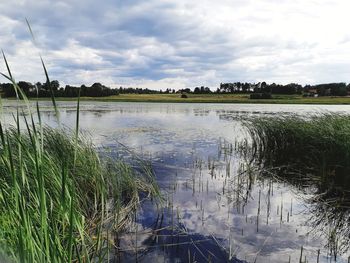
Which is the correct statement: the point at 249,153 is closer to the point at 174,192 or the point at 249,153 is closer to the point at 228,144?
the point at 228,144

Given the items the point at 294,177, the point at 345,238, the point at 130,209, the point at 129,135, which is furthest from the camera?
the point at 129,135

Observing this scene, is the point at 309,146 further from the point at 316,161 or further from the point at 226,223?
the point at 226,223

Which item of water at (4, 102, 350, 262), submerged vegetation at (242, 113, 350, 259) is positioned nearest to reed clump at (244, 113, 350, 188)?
submerged vegetation at (242, 113, 350, 259)

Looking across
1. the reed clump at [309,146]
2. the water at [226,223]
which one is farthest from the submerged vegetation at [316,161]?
the water at [226,223]

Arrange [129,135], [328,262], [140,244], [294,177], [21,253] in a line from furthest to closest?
[129,135] < [294,177] < [140,244] < [328,262] < [21,253]

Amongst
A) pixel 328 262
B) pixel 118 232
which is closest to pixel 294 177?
pixel 328 262

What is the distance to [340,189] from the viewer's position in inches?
327

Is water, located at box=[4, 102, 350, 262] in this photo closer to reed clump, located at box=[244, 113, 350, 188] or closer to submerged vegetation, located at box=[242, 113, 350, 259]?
submerged vegetation, located at box=[242, 113, 350, 259]

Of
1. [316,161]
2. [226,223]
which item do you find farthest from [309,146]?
[226,223]

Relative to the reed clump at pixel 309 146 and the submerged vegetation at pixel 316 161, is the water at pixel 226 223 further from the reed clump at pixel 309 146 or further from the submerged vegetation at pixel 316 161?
the reed clump at pixel 309 146

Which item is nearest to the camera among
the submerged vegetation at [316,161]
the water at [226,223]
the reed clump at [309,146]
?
the water at [226,223]

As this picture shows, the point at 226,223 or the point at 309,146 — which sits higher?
the point at 309,146

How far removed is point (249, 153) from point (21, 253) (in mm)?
12868

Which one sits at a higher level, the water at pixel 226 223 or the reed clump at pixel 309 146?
the reed clump at pixel 309 146
